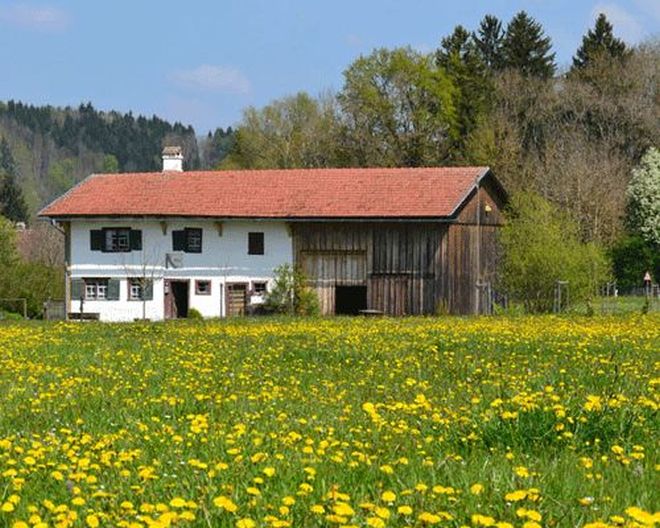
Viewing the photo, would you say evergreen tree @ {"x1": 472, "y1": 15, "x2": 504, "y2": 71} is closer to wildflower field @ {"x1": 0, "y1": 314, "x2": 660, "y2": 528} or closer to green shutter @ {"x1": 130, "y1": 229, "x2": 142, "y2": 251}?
green shutter @ {"x1": 130, "y1": 229, "x2": 142, "y2": 251}

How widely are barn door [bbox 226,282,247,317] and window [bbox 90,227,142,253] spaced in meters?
5.10

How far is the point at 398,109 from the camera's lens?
→ 81.4 metres

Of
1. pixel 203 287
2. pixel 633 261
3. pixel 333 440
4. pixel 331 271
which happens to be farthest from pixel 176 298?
pixel 333 440

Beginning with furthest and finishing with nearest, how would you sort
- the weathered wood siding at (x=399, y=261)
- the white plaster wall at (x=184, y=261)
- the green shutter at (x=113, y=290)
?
the green shutter at (x=113, y=290), the white plaster wall at (x=184, y=261), the weathered wood siding at (x=399, y=261)

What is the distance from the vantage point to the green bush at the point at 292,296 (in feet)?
159

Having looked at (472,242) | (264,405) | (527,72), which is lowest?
(264,405)

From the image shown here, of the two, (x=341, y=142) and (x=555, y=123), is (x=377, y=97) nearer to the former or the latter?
(x=341, y=142)

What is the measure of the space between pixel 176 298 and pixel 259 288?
4837mm

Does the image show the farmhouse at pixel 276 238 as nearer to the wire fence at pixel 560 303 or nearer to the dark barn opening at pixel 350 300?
the dark barn opening at pixel 350 300

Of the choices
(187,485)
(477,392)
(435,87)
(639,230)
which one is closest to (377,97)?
(435,87)

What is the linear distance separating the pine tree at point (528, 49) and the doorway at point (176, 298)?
4346cm

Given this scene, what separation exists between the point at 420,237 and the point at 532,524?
44.1 meters

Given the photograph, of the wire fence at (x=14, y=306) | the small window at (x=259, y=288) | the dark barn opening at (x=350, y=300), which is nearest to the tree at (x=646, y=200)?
the dark barn opening at (x=350, y=300)

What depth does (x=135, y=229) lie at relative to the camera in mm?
52719
